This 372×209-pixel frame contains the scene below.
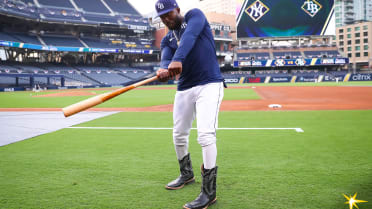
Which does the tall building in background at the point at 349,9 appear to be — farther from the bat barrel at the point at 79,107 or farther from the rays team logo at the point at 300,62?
the bat barrel at the point at 79,107

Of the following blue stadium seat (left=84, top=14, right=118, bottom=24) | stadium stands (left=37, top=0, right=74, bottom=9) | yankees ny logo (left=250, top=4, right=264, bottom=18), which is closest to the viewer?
stadium stands (left=37, top=0, right=74, bottom=9)

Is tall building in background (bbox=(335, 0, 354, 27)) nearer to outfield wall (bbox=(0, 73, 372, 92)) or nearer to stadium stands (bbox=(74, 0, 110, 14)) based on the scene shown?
outfield wall (bbox=(0, 73, 372, 92))

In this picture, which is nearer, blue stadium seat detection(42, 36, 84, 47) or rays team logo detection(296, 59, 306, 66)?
blue stadium seat detection(42, 36, 84, 47)

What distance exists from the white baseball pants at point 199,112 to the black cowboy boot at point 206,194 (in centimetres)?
31

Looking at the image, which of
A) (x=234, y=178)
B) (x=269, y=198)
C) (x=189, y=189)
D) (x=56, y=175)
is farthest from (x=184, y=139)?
(x=56, y=175)

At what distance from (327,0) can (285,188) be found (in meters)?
60.7

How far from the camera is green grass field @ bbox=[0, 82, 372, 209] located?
2.98m

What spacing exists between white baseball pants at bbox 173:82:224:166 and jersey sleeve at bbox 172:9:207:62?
45 cm

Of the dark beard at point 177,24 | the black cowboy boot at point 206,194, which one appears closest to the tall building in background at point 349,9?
the dark beard at point 177,24

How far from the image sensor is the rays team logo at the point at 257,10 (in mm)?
55562

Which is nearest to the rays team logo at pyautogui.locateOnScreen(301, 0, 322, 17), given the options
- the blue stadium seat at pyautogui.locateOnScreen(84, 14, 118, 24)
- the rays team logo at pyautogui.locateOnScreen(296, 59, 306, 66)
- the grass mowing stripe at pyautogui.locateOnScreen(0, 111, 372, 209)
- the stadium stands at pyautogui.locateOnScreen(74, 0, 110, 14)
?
the rays team logo at pyautogui.locateOnScreen(296, 59, 306, 66)

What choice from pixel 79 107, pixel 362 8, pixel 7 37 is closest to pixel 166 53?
pixel 79 107

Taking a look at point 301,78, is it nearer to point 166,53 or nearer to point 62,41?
point 62,41

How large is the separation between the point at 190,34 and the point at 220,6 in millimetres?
170216
